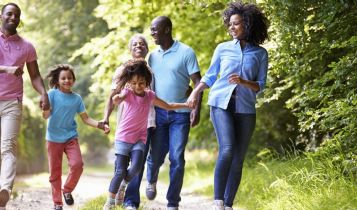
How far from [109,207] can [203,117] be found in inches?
385

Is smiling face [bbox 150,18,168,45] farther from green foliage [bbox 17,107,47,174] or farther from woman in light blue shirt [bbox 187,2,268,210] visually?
green foliage [bbox 17,107,47,174]

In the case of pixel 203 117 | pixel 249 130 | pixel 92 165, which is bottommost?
pixel 92 165

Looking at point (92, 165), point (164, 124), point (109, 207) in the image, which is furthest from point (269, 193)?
point (92, 165)

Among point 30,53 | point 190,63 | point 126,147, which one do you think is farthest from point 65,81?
point 190,63

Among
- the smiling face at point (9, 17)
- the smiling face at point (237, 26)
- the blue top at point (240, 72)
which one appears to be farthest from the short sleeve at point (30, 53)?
the smiling face at point (237, 26)

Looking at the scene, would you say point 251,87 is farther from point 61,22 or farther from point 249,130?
point 61,22

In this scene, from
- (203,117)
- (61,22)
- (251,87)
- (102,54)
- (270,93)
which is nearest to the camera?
(251,87)

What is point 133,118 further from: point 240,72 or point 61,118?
point 240,72

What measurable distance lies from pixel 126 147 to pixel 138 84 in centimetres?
65

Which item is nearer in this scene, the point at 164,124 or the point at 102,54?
the point at 164,124

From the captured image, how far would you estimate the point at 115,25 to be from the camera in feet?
50.2

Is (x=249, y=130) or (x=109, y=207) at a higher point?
(x=249, y=130)

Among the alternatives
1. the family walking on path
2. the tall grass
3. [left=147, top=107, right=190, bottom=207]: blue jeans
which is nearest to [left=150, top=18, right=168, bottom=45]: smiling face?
the family walking on path

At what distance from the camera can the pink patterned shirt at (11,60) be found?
22.8 feet
